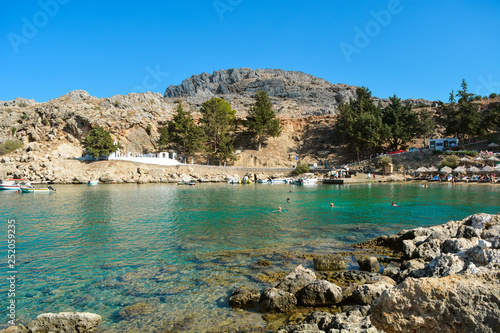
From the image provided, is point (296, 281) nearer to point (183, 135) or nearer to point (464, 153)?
point (464, 153)

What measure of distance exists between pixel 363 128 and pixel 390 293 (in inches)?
2458

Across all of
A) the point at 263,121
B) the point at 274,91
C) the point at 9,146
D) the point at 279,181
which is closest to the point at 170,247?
the point at 279,181

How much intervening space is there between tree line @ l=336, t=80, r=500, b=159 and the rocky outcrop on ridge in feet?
171

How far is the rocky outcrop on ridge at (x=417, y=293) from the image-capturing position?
4.43 metres

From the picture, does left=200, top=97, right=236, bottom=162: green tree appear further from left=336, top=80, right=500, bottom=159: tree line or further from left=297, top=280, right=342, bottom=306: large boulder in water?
left=297, top=280, right=342, bottom=306: large boulder in water

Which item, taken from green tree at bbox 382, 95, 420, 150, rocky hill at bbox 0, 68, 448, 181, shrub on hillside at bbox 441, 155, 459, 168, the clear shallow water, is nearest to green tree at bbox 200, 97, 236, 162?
rocky hill at bbox 0, 68, 448, 181

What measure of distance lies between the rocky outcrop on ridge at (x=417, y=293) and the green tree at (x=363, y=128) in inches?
2011

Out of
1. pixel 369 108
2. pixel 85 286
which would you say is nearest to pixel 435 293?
pixel 85 286

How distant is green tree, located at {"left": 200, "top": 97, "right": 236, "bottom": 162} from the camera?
225 feet

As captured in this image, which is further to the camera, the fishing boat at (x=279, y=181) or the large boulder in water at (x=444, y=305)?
the fishing boat at (x=279, y=181)

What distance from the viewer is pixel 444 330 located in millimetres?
4480

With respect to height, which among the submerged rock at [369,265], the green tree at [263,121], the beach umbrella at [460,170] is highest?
the green tree at [263,121]

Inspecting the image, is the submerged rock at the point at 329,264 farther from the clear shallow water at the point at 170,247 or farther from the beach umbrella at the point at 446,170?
the beach umbrella at the point at 446,170

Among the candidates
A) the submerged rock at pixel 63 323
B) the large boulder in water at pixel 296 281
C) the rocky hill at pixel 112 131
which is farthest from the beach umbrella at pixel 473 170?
the submerged rock at pixel 63 323
